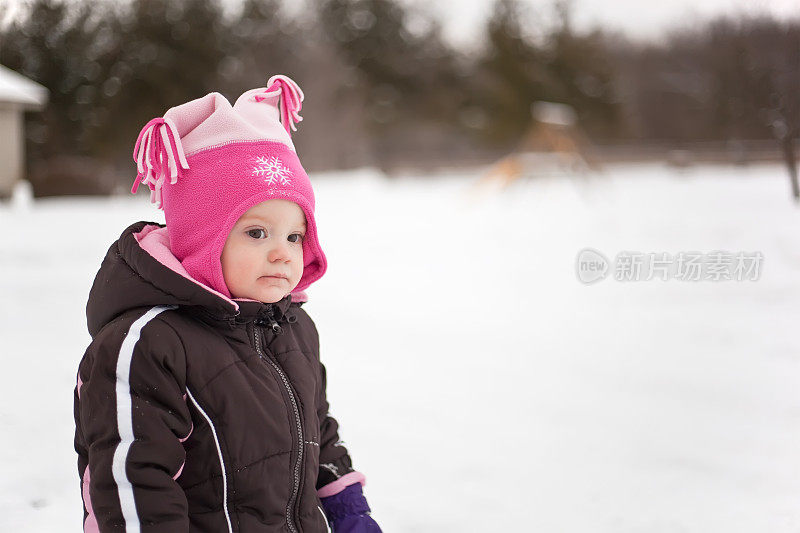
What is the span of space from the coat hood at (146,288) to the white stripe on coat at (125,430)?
0.22ft

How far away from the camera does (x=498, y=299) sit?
172 inches

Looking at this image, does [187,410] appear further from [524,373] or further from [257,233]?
[524,373]

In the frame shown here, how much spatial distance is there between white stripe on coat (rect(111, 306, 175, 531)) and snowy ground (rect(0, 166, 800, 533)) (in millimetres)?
766

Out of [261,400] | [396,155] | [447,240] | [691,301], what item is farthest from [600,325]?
[396,155]

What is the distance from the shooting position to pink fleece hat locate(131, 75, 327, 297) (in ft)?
3.72

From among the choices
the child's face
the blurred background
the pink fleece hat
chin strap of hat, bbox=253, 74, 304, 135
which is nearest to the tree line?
the blurred background

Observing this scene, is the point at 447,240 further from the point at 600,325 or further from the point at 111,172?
the point at 111,172

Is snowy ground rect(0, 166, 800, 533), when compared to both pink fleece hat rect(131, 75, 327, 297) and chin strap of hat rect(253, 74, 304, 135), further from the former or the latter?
chin strap of hat rect(253, 74, 304, 135)

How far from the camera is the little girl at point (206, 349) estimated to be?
102 centimetres

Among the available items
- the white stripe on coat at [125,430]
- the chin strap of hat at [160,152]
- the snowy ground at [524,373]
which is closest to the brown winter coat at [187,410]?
the white stripe on coat at [125,430]

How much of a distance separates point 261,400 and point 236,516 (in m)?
0.17

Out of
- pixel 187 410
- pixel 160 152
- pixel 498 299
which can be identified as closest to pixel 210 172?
pixel 160 152

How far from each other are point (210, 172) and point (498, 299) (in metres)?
3.35

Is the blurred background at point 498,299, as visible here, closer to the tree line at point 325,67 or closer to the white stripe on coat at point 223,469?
the tree line at point 325,67
